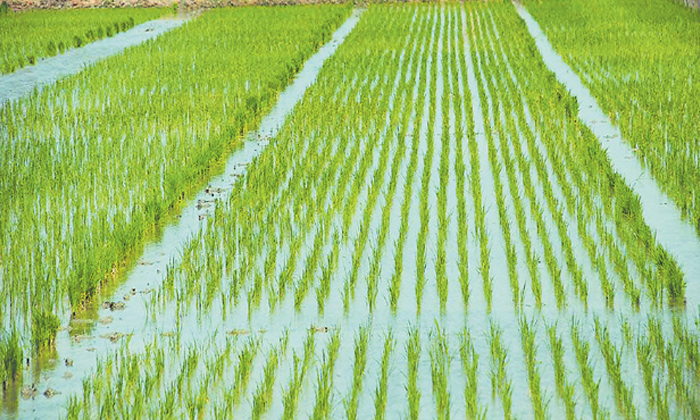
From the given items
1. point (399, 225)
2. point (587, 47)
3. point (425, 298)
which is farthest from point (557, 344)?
point (587, 47)

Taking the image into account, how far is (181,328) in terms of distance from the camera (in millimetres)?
4586

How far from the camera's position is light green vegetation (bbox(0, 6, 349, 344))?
205 inches

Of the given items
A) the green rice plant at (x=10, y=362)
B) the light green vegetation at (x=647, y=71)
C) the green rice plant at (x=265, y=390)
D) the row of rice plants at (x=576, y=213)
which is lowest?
the green rice plant at (x=265, y=390)

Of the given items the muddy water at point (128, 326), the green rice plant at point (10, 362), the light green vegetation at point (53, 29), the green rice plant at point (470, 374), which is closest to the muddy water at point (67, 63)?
the light green vegetation at point (53, 29)

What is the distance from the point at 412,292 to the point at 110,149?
3.55m

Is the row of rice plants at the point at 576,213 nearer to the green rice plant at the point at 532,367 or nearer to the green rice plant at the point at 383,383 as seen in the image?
the green rice plant at the point at 532,367

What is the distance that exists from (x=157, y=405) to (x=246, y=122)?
543cm

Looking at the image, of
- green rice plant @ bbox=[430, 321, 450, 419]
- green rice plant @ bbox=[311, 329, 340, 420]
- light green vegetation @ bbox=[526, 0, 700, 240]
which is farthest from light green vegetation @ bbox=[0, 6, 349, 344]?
light green vegetation @ bbox=[526, 0, 700, 240]

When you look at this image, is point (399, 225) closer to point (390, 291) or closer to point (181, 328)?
point (390, 291)

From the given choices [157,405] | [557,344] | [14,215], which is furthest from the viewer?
[14,215]

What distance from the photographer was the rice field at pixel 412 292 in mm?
3840

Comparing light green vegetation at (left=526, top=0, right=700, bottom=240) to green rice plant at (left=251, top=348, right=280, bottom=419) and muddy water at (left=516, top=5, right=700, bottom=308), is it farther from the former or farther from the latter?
green rice plant at (left=251, top=348, right=280, bottom=419)

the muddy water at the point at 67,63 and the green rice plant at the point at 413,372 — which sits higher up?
the muddy water at the point at 67,63

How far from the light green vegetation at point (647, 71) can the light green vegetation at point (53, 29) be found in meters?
Result: 6.74
